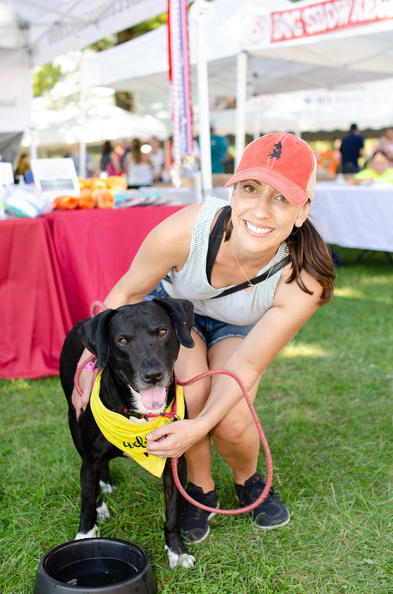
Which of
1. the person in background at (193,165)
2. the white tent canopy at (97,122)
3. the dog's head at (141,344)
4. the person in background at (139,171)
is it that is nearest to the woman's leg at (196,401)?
the dog's head at (141,344)

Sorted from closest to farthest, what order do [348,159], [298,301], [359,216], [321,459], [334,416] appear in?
[298,301] < [321,459] < [334,416] < [359,216] < [348,159]

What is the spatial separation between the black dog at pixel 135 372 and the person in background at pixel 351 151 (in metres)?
11.1

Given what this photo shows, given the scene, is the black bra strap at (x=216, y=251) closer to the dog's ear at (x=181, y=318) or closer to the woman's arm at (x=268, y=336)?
the woman's arm at (x=268, y=336)

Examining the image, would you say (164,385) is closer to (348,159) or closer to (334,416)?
(334,416)

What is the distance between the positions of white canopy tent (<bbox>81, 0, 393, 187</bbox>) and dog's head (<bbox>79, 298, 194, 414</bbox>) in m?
3.82

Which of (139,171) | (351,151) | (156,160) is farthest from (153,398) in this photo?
(156,160)

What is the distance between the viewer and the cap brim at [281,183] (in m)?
1.97

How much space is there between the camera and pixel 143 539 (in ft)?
7.57

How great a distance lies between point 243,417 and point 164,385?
51 cm

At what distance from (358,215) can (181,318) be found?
579 centimetres

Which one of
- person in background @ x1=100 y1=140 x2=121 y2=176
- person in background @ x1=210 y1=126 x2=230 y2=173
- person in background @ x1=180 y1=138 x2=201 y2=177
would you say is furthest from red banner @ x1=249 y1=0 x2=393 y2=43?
person in background @ x1=100 y1=140 x2=121 y2=176

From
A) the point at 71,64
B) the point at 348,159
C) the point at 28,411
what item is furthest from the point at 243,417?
the point at 71,64

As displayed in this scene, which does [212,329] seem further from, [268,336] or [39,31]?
[39,31]

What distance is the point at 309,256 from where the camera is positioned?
2.26m
